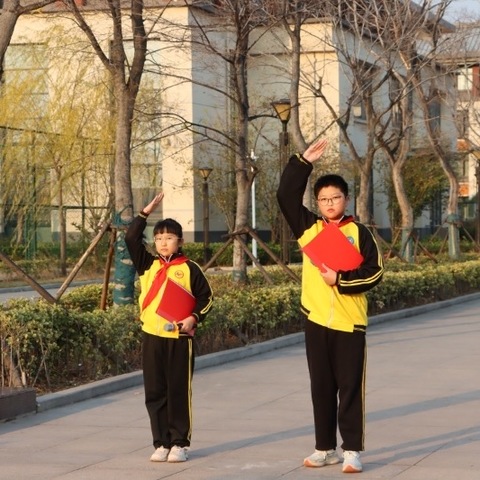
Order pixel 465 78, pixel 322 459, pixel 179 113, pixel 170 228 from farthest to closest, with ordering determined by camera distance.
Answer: pixel 179 113
pixel 465 78
pixel 170 228
pixel 322 459

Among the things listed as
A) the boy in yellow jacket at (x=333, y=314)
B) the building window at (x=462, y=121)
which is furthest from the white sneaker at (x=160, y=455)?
the building window at (x=462, y=121)

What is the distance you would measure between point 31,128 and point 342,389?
1080 inches

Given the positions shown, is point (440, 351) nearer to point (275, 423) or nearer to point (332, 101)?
point (275, 423)

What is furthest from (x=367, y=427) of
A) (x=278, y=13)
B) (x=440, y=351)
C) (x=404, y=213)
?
(x=404, y=213)

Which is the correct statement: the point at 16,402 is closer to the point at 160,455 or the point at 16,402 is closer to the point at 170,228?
the point at 160,455

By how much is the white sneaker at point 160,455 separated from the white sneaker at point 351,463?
1.19 metres

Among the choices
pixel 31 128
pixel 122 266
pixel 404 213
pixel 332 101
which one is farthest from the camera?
pixel 332 101

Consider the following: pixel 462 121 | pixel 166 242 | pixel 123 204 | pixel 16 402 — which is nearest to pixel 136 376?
pixel 16 402

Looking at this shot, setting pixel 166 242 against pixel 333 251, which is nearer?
pixel 333 251

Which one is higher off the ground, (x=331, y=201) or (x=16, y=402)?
(x=331, y=201)

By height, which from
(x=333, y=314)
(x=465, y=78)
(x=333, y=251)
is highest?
(x=465, y=78)

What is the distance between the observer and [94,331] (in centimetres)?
1151

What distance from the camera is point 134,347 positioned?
12.3 metres

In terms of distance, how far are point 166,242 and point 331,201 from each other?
44.6 inches
